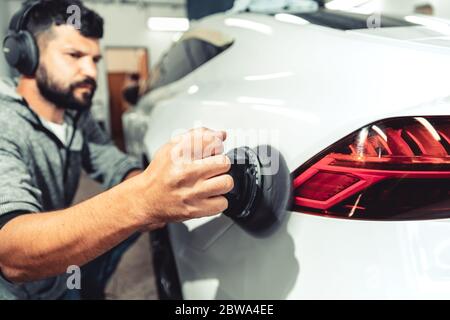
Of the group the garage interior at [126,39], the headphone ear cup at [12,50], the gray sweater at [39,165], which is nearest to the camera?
the gray sweater at [39,165]

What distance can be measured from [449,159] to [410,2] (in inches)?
282

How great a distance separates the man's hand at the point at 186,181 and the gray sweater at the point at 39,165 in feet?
1.25

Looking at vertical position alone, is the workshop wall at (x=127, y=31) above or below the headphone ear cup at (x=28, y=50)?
below

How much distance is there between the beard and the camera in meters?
1.45

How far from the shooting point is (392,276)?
27.9 inches

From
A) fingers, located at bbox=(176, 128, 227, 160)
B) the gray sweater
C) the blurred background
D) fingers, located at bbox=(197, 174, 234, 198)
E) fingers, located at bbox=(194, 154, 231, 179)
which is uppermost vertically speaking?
fingers, located at bbox=(176, 128, 227, 160)

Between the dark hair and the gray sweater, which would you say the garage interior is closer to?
the gray sweater

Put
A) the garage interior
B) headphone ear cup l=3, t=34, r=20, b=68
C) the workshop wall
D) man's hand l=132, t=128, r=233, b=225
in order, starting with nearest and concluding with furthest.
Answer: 1. man's hand l=132, t=128, r=233, b=225
2. headphone ear cup l=3, t=34, r=20, b=68
3. the garage interior
4. the workshop wall

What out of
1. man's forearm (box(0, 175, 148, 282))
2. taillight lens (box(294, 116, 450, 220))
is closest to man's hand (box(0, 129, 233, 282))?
man's forearm (box(0, 175, 148, 282))

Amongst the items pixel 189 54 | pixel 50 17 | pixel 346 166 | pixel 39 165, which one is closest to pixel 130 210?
pixel 346 166

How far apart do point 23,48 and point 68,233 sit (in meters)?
0.91

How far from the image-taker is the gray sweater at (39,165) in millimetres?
952

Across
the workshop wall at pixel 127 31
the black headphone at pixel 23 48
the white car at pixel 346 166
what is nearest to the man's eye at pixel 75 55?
the black headphone at pixel 23 48

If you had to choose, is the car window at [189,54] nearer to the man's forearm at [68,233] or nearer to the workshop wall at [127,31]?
the man's forearm at [68,233]
